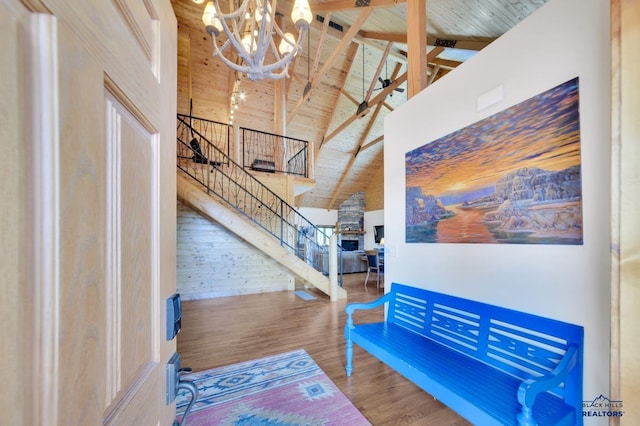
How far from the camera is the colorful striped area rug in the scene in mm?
1907

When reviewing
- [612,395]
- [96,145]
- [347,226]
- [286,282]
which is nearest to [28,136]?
[96,145]

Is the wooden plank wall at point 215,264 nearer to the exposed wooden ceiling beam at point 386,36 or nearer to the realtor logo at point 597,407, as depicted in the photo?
the exposed wooden ceiling beam at point 386,36

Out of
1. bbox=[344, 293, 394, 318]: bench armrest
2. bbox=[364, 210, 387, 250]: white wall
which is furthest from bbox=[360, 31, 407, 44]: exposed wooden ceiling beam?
bbox=[364, 210, 387, 250]: white wall

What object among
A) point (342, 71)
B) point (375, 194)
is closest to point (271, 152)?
point (342, 71)

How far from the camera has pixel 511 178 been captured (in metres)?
1.70

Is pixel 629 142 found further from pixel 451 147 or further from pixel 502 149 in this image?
pixel 451 147

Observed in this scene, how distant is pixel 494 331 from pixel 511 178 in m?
1.00

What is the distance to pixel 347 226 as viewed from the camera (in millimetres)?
12047

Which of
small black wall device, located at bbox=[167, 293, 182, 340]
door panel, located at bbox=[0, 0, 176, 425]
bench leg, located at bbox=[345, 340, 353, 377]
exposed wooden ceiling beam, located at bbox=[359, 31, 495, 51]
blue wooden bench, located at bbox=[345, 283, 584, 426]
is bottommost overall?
bench leg, located at bbox=[345, 340, 353, 377]

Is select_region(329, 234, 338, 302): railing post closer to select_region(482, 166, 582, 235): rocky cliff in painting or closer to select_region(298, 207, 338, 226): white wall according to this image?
select_region(482, 166, 582, 235): rocky cliff in painting

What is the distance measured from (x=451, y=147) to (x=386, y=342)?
1643 mm

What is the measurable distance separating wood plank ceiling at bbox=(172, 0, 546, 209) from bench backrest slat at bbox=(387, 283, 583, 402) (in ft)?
6.92

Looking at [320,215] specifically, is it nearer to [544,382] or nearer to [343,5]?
[343,5]

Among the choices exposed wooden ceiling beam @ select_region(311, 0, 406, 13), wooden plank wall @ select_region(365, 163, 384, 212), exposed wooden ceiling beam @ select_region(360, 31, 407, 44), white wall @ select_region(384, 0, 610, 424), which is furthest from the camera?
wooden plank wall @ select_region(365, 163, 384, 212)
